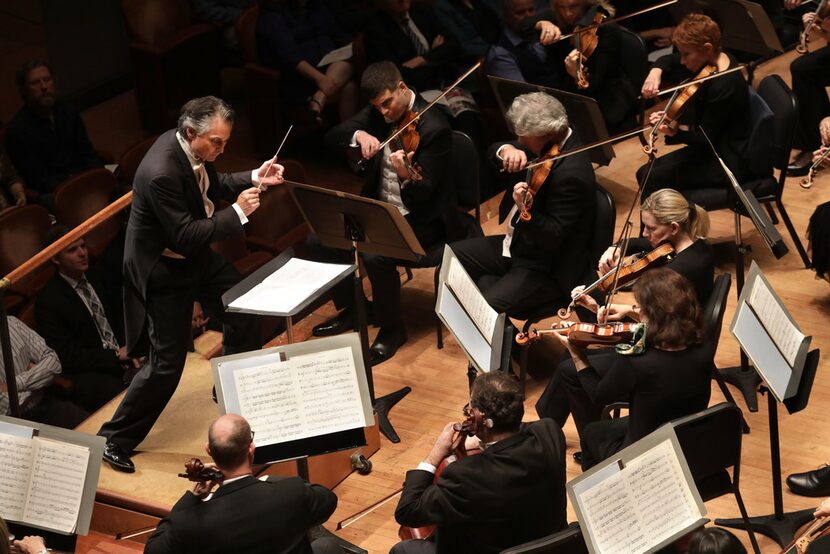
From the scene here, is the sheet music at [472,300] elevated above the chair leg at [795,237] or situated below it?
above

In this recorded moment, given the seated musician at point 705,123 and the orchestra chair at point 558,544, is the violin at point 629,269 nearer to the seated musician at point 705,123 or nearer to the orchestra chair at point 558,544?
the seated musician at point 705,123

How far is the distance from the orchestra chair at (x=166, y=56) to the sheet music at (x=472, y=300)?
3848mm

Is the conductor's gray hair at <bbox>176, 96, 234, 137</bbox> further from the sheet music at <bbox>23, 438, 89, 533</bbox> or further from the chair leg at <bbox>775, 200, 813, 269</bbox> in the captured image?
the chair leg at <bbox>775, 200, 813, 269</bbox>

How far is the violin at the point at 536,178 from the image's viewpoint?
4840 mm

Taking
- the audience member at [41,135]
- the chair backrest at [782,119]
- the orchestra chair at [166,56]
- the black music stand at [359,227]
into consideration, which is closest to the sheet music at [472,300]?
the black music stand at [359,227]

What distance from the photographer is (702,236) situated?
468cm

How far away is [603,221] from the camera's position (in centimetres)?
493

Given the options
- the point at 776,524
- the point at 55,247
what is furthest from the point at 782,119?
the point at 55,247

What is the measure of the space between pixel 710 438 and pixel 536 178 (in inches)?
59.9

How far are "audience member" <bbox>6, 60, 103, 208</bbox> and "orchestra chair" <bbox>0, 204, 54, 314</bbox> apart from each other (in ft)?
1.77

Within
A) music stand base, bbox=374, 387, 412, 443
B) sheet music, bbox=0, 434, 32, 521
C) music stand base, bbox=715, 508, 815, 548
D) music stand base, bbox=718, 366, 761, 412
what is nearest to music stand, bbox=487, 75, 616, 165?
music stand base, bbox=718, 366, 761, 412

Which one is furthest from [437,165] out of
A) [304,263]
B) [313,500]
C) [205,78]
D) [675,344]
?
[205,78]

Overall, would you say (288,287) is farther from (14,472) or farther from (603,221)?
(603,221)

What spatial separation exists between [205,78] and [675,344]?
4842 mm
